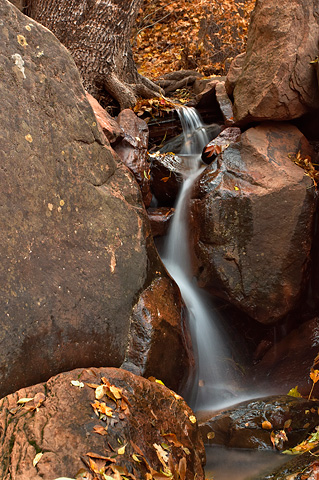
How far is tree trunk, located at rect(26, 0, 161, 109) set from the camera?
19.0 feet

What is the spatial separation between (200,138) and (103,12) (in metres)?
2.26

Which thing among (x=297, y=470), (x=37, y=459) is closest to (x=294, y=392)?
(x=297, y=470)

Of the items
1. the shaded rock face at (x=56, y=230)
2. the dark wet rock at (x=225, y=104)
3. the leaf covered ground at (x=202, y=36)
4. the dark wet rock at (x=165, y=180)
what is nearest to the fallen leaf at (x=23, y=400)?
the shaded rock face at (x=56, y=230)

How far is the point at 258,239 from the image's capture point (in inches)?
174

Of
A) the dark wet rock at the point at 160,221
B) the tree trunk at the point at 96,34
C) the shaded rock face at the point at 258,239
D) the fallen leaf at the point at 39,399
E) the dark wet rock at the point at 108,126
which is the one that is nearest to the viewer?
the fallen leaf at the point at 39,399

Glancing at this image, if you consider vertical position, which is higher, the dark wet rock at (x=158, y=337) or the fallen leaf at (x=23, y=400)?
the fallen leaf at (x=23, y=400)

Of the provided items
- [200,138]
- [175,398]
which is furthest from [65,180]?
[200,138]

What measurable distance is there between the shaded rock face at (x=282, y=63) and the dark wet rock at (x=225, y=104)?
37.9 inches

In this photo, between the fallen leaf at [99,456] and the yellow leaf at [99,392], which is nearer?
the fallen leaf at [99,456]

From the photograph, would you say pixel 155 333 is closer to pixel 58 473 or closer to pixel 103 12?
pixel 58 473

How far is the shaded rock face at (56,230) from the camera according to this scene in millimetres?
2633

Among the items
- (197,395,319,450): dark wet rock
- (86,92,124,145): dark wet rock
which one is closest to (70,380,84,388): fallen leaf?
(197,395,319,450): dark wet rock

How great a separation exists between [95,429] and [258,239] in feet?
9.27

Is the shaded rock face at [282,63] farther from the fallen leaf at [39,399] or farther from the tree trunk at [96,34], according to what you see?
the fallen leaf at [39,399]
